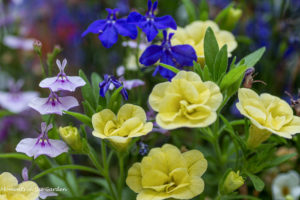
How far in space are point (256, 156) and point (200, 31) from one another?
218 mm

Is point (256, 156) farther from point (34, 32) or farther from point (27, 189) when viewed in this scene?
point (34, 32)

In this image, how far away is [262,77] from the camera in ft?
2.89

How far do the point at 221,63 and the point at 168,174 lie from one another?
160 mm

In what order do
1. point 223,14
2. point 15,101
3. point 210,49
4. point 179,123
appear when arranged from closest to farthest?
point 179,123 → point 210,49 → point 223,14 → point 15,101

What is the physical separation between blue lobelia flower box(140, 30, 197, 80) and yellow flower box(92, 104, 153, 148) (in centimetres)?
9

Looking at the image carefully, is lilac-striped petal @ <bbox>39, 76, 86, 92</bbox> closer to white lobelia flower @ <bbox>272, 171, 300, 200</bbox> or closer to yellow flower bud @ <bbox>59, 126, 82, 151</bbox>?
yellow flower bud @ <bbox>59, 126, 82, 151</bbox>

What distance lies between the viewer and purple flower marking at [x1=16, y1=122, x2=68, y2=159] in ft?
1.59

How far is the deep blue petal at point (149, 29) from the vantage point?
1.74 ft

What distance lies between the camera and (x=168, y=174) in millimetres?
484

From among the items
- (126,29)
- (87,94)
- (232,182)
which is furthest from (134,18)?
Result: (232,182)

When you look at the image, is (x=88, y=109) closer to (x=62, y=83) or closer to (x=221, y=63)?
(x=62, y=83)

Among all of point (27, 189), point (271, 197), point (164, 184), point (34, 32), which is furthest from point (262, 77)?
point (34, 32)

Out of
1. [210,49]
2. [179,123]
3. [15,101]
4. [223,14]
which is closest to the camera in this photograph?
[179,123]

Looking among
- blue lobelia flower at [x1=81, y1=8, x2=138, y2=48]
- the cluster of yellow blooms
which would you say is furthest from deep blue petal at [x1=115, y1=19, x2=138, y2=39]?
the cluster of yellow blooms
